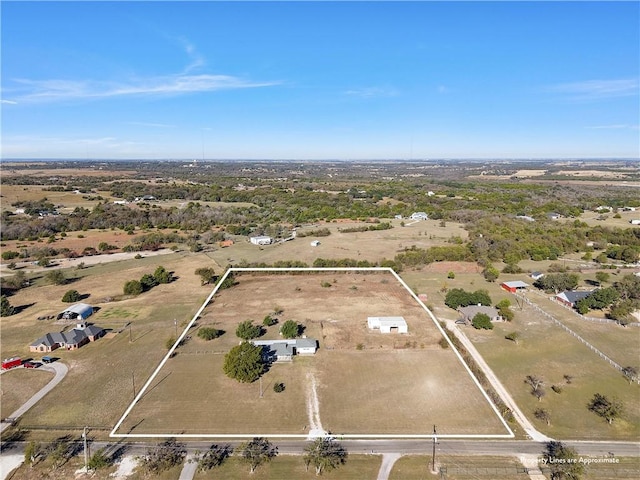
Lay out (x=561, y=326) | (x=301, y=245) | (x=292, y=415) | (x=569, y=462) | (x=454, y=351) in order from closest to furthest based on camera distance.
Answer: (x=569, y=462), (x=292, y=415), (x=454, y=351), (x=561, y=326), (x=301, y=245)

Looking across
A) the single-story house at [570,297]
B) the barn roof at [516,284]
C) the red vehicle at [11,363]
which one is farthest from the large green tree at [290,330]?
the single-story house at [570,297]

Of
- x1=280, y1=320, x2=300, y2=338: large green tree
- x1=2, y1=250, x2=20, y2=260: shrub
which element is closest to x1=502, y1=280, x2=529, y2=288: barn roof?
x1=280, y1=320, x2=300, y2=338: large green tree

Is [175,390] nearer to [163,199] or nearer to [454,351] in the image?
[454,351]

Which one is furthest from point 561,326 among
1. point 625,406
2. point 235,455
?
point 235,455

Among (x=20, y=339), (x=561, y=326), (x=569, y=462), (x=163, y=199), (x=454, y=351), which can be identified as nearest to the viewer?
(x=569, y=462)

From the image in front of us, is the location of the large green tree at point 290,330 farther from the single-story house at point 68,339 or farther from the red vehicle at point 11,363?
the red vehicle at point 11,363

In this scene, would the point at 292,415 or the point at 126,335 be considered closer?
the point at 292,415
